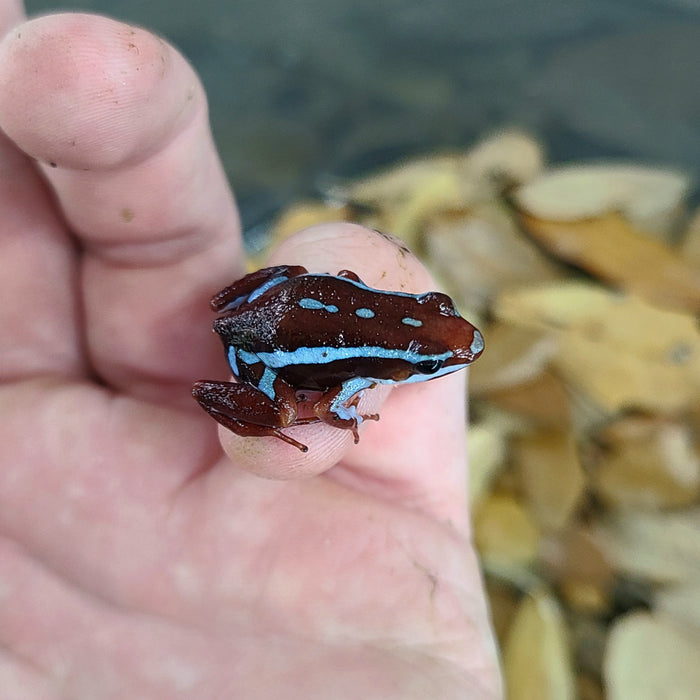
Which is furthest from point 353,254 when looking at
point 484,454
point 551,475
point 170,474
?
point 551,475

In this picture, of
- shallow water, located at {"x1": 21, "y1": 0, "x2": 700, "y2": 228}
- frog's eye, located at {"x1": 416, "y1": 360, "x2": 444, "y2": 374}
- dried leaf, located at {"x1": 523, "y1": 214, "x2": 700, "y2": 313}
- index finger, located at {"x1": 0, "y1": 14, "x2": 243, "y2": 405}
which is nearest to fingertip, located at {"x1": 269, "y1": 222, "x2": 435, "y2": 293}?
frog's eye, located at {"x1": 416, "y1": 360, "x2": 444, "y2": 374}

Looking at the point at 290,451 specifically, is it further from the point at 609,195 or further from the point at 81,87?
the point at 609,195

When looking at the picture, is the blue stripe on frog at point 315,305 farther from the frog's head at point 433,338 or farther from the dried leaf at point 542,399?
the dried leaf at point 542,399

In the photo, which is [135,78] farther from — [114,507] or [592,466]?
[592,466]

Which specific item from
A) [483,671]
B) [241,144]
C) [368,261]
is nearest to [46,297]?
[368,261]

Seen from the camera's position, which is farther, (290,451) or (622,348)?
(622,348)

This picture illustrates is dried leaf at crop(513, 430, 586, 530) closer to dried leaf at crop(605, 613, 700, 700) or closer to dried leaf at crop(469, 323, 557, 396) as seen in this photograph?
dried leaf at crop(469, 323, 557, 396)
